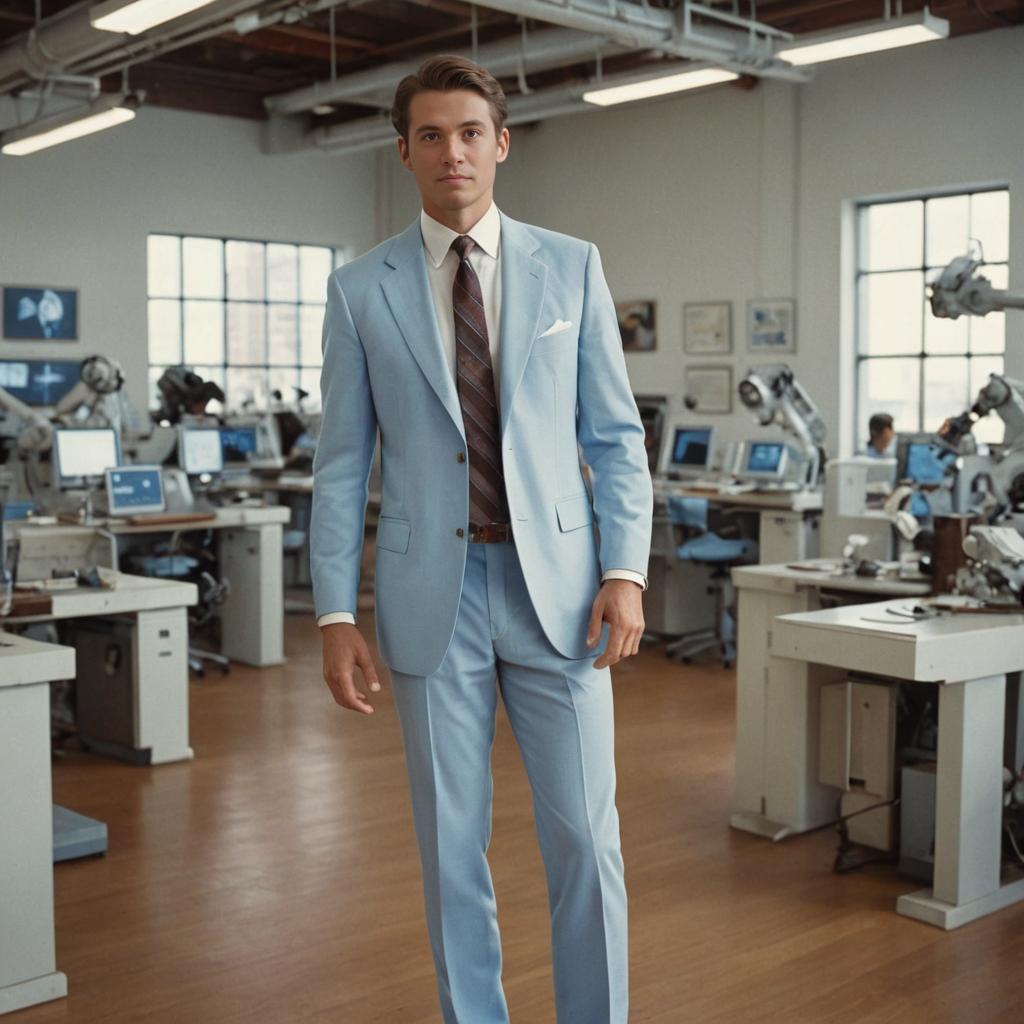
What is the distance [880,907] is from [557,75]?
8996mm

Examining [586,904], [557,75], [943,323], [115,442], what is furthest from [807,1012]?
[557,75]

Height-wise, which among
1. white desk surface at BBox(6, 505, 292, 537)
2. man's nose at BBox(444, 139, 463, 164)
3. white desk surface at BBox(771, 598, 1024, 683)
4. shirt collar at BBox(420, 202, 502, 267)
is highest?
man's nose at BBox(444, 139, 463, 164)

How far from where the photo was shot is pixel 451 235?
2107mm

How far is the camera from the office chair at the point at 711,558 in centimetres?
760

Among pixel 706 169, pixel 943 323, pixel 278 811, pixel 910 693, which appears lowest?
pixel 278 811

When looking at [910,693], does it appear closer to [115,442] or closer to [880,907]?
[880,907]

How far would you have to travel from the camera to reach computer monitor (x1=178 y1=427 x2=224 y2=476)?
774cm

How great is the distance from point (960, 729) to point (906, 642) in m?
0.28

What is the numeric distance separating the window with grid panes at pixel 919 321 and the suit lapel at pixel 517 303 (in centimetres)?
771

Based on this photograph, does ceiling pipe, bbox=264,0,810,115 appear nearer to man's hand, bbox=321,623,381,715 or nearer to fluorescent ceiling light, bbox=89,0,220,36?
fluorescent ceiling light, bbox=89,0,220,36

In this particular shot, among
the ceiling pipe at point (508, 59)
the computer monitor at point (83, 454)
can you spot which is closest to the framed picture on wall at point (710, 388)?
the ceiling pipe at point (508, 59)

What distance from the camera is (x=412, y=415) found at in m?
2.09

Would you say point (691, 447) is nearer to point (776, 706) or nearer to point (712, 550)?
point (712, 550)

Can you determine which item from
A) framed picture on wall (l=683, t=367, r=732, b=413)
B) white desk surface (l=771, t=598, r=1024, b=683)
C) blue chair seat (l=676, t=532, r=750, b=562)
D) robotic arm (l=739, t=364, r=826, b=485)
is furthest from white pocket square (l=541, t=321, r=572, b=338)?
framed picture on wall (l=683, t=367, r=732, b=413)
